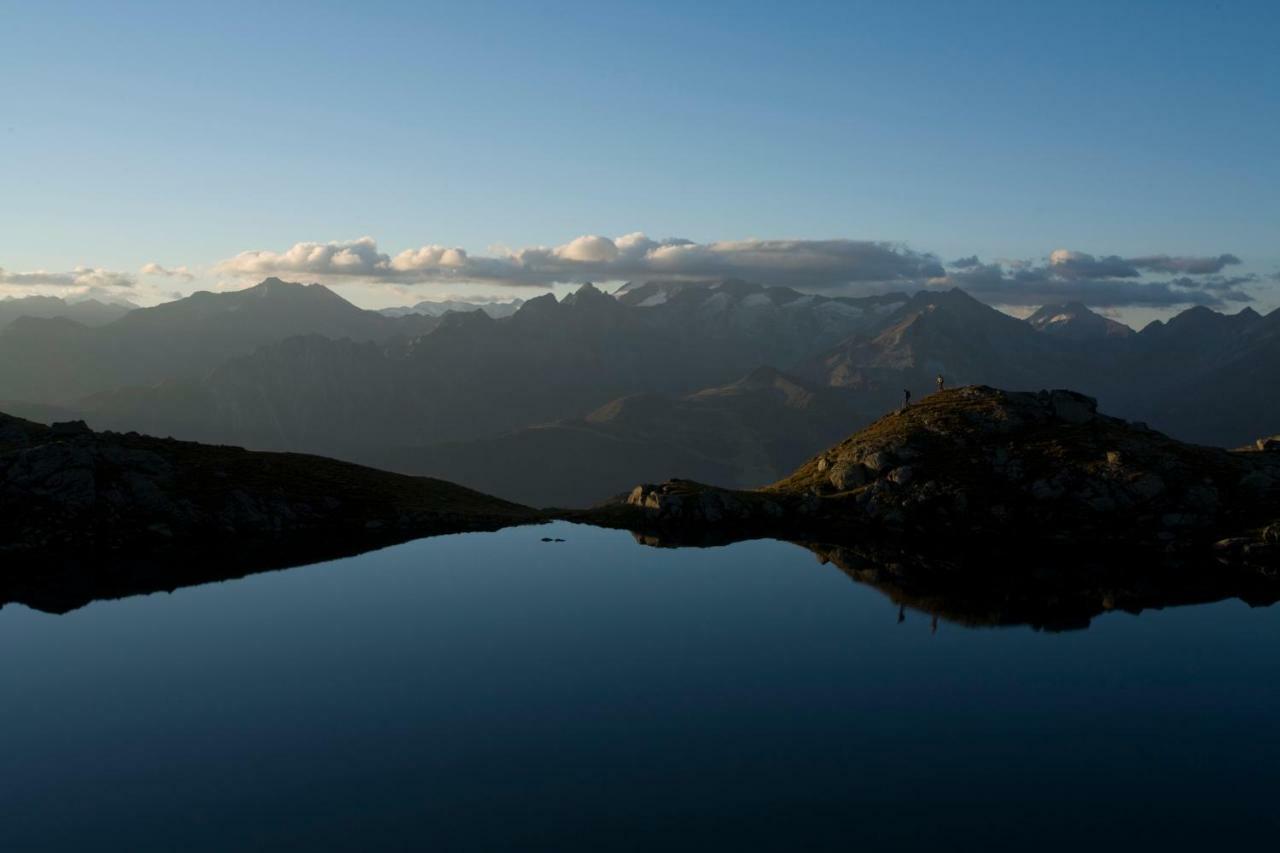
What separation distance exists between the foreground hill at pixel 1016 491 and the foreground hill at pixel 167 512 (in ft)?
125

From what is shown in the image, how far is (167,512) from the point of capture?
11794 centimetres

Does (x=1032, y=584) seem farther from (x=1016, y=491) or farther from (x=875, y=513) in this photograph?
(x=1016, y=491)

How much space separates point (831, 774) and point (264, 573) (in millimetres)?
75100

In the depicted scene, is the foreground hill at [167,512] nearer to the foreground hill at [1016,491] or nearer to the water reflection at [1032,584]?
the foreground hill at [1016,491]

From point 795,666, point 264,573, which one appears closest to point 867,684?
point 795,666

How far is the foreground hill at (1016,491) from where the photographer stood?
126812 mm

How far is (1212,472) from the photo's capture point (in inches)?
5369

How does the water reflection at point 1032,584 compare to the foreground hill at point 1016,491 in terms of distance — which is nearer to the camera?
the water reflection at point 1032,584

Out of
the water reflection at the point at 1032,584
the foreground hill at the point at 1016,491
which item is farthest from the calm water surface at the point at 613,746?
the foreground hill at the point at 1016,491

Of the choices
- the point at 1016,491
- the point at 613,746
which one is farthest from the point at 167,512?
the point at 1016,491

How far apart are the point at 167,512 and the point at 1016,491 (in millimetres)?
119116

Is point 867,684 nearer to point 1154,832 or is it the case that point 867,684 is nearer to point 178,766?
point 1154,832

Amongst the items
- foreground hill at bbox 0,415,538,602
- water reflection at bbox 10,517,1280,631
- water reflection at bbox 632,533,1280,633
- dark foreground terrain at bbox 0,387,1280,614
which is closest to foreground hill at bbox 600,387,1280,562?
dark foreground terrain at bbox 0,387,1280,614

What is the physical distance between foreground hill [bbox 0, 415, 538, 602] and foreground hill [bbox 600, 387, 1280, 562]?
38.0 metres
